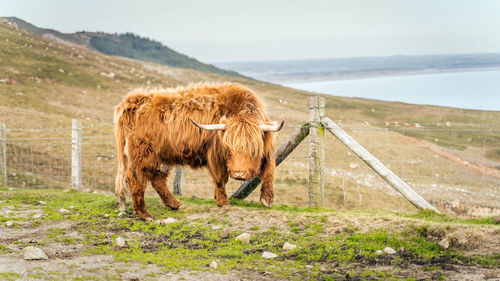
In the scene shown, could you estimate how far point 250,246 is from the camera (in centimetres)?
602

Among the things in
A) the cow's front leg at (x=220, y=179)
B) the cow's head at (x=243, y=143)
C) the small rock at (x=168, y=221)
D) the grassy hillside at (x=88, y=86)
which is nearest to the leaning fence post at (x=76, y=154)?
the small rock at (x=168, y=221)

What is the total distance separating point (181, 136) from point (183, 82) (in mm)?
67170

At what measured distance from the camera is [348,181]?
23.3m

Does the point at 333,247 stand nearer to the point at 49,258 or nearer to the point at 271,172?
the point at 271,172

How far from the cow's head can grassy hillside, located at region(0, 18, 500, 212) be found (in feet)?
5.29

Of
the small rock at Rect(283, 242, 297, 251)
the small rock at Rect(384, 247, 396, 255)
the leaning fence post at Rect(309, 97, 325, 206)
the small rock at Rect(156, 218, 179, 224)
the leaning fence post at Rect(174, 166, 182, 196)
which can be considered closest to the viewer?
the small rock at Rect(384, 247, 396, 255)

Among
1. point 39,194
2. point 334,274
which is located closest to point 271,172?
point 334,274

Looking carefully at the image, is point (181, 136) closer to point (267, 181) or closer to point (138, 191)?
point (138, 191)

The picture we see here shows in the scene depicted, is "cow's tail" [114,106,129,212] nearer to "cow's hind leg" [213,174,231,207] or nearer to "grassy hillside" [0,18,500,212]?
"cow's hind leg" [213,174,231,207]

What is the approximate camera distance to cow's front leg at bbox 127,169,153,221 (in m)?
8.06

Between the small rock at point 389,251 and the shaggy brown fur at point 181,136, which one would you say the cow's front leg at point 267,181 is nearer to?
the shaggy brown fur at point 181,136

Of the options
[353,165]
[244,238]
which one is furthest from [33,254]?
[353,165]

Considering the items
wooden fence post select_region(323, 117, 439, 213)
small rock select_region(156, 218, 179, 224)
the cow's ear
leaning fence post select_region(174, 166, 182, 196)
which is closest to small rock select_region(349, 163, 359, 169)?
leaning fence post select_region(174, 166, 182, 196)

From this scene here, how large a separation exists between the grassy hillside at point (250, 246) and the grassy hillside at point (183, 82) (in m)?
2.54
